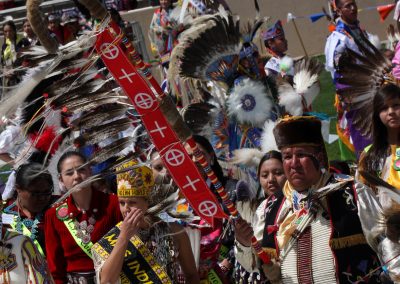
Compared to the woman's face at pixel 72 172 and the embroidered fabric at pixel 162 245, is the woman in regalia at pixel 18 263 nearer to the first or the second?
the embroidered fabric at pixel 162 245

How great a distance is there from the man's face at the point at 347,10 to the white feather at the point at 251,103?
1.84m

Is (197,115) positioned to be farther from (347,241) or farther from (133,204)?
(347,241)

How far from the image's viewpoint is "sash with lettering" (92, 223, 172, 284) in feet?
12.9

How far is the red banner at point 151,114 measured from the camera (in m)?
3.63

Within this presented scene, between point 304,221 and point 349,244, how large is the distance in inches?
8.7

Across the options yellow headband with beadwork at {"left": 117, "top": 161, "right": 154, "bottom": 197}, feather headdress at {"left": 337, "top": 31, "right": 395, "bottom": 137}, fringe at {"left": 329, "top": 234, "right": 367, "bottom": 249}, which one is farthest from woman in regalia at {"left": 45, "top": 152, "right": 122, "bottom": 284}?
feather headdress at {"left": 337, "top": 31, "right": 395, "bottom": 137}

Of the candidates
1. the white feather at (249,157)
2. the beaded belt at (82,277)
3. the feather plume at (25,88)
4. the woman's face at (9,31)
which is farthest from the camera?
the woman's face at (9,31)

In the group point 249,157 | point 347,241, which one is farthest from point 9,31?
point 347,241

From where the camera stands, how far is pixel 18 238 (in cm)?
393

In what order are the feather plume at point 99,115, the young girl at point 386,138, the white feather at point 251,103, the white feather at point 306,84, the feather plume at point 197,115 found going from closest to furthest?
the feather plume at point 99,115 → the young girl at point 386,138 → the white feather at point 251,103 → the feather plume at point 197,115 → the white feather at point 306,84

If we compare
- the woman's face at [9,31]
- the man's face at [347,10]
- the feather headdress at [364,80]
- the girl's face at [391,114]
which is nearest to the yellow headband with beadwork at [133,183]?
the girl's face at [391,114]

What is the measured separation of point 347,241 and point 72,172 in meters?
1.59

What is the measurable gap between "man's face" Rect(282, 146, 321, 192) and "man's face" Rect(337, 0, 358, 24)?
4.26m

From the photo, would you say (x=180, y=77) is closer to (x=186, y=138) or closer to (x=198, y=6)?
(x=198, y=6)
